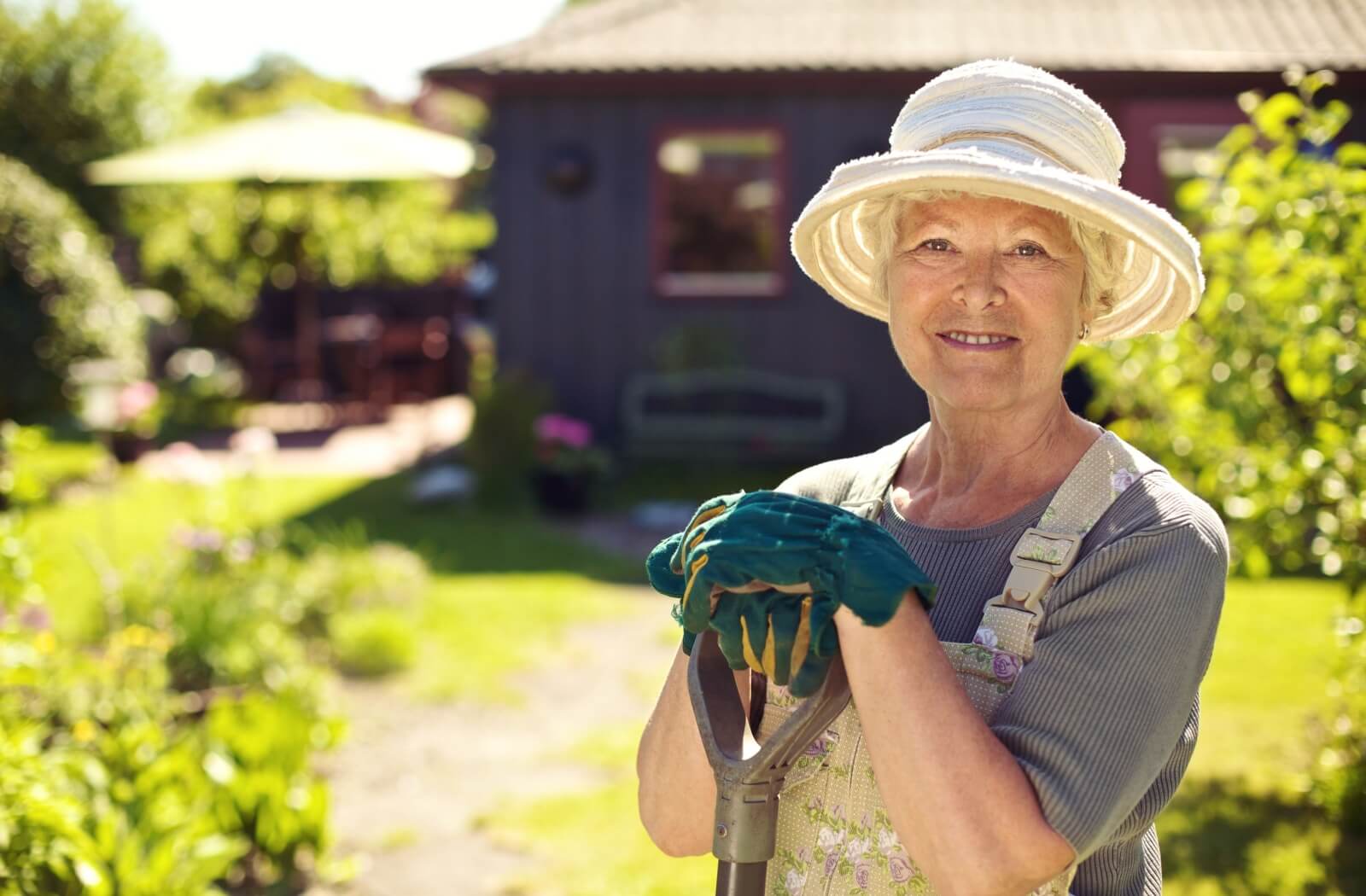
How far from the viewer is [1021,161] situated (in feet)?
5.30

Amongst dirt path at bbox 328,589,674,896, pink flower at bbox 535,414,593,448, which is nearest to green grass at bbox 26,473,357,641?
dirt path at bbox 328,589,674,896

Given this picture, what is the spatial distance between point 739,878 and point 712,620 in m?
0.36

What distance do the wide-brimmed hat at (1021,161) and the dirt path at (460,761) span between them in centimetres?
322

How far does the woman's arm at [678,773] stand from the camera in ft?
5.87

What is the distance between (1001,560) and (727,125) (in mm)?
10316

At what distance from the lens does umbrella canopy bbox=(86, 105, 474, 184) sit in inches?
447

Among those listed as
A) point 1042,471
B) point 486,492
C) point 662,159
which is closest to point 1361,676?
point 1042,471

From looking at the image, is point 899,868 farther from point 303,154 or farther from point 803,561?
point 303,154

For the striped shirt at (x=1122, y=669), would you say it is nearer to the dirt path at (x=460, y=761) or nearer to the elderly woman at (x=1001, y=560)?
the elderly woman at (x=1001, y=560)

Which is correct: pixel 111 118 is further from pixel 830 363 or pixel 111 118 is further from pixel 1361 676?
pixel 1361 676

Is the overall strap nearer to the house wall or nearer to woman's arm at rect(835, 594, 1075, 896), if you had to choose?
woman's arm at rect(835, 594, 1075, 896)

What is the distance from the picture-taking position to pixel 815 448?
1145 cm

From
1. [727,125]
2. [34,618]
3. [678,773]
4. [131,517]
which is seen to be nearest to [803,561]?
[678,773]

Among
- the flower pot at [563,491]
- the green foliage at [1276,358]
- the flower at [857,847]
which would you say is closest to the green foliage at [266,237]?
the flower pot at [563,491]
